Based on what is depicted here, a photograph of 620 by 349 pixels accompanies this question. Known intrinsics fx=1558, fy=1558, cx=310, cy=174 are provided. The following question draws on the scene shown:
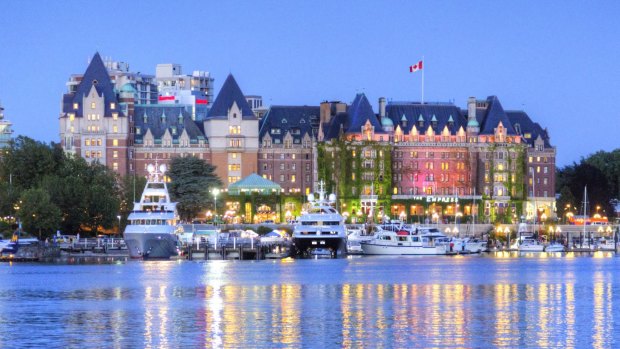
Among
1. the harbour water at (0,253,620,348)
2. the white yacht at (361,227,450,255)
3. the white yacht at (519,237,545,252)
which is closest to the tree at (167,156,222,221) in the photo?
the white yacht at (361,227,450,255)

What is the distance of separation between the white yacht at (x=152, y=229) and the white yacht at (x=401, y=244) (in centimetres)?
2453

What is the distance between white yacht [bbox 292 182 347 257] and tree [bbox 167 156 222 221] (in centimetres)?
4380

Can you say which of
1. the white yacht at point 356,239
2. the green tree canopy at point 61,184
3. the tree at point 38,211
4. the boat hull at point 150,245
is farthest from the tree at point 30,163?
the boat hull at point 150,245

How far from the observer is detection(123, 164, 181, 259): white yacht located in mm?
141000

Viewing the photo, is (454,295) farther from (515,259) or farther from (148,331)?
(515,259)

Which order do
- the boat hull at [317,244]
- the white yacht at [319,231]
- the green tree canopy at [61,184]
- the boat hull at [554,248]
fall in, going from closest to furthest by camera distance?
the white yacht at [319,231] → the boat hull at [317,244] → the green tree canopy at [61,184] → the boat hull at [554,248]

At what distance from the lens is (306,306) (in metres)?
88.4

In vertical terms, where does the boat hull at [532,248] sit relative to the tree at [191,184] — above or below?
below

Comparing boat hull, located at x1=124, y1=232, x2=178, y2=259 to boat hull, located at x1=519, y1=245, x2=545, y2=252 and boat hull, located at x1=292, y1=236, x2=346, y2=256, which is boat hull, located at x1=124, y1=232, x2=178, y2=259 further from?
boat hull, located at x1=519, y1=245, x2=545, y2=252

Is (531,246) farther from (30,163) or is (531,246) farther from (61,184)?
(30,163)

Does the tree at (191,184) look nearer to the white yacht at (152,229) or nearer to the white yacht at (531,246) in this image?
the white yacht at (531,246)

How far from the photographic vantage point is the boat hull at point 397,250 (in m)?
160

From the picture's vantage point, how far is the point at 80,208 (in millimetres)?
163125

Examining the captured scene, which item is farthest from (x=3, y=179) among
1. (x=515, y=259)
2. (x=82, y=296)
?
(x=82, y=296)
